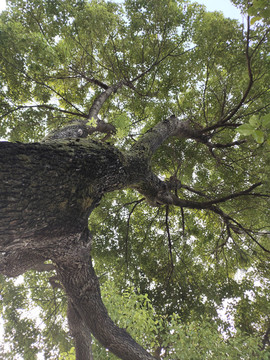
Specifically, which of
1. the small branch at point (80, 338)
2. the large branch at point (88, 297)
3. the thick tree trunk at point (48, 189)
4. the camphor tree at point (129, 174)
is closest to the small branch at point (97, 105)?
the camphor tree at point (129, 174)

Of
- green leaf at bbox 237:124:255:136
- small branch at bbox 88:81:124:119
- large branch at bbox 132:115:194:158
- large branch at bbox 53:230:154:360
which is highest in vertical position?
small branch at bbox 88:81:124:119

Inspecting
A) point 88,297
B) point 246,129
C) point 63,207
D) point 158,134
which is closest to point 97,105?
point 158,134

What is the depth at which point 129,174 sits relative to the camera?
112 inches

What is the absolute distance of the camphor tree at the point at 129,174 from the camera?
6.65 ft

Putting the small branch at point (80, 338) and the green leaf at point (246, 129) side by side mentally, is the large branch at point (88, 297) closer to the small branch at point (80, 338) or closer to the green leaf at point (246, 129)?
the small branch at point (80, 338)

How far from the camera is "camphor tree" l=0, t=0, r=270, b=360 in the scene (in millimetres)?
2027

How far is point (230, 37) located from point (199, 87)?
1.43 m

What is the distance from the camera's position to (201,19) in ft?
20.9

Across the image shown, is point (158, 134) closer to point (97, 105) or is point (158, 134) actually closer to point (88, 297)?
point (97, 105)

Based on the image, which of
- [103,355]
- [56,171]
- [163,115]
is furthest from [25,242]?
[163,115]

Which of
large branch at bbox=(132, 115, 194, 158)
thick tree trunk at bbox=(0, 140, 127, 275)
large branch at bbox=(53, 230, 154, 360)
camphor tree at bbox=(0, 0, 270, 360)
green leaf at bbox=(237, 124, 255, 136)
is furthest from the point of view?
large branch at bbox=(132, 115, 194, 158)

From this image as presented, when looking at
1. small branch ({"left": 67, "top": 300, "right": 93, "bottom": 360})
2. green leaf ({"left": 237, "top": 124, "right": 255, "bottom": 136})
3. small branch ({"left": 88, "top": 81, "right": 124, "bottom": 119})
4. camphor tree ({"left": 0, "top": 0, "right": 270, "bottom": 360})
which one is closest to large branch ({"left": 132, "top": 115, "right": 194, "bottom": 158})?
camphor tree ({"left": 0, "top": 0, "right": 270, "bottom": 360})

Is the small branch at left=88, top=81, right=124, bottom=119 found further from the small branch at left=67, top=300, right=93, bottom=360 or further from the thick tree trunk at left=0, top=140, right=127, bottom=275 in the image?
the small branch at left=67, top=300, right=93, bottom=360

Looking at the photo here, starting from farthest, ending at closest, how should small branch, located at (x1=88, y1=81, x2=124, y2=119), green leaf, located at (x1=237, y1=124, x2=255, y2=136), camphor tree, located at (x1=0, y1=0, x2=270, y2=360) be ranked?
small branch, located at (x1=88, y1=81, x2=124, y2=119) → camphor tree, located at (x1=0, y1=0, x2=270, y2=360) → green leaf, located at (x1=237, y1=124, x2=255, y2=136)
